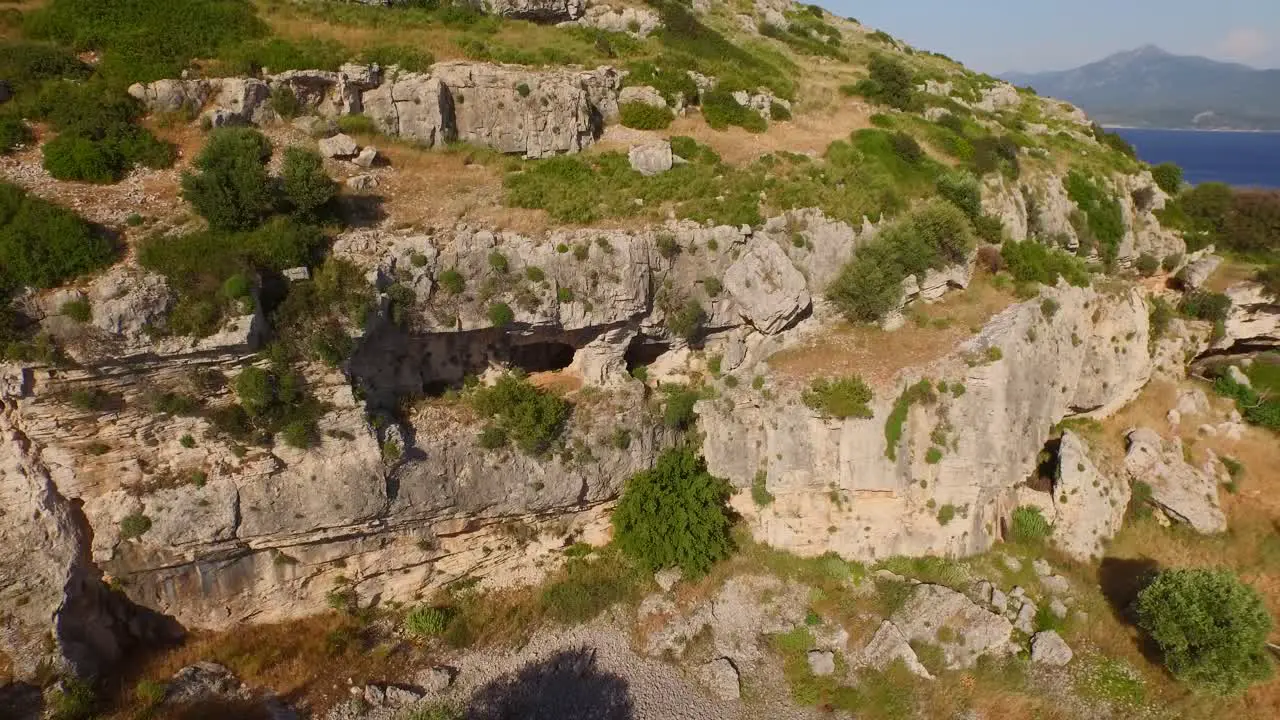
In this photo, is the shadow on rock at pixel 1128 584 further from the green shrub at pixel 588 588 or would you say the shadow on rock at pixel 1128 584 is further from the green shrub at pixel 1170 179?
the green shrub at pixel 1170 179

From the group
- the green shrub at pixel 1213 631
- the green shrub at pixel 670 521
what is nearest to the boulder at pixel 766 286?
the green shrub at pixel 670 521

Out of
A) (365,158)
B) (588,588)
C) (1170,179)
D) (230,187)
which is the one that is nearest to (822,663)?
(588,588)

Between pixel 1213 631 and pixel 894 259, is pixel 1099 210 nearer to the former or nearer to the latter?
pixel 894 259

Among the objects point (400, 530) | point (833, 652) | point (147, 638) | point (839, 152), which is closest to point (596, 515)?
point (400, 530)

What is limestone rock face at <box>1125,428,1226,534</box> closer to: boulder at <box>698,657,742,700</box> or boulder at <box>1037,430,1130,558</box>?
boulder at <box>1037,430,1130,558</box>

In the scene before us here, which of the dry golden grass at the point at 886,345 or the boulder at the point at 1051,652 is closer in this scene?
the boulder at the point at 1051,652
